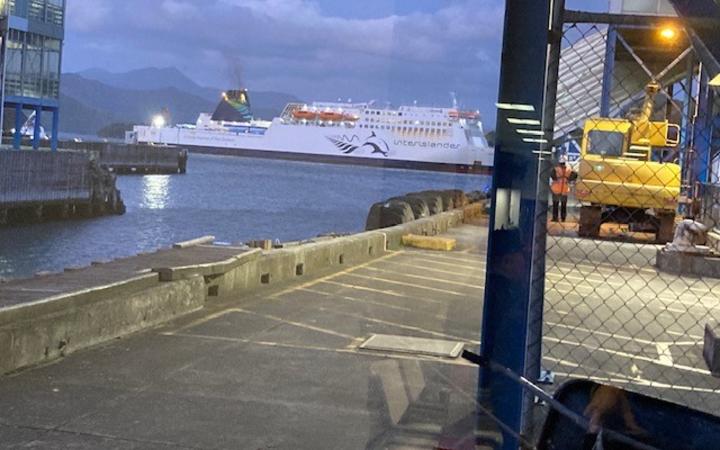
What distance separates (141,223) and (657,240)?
3998 cm

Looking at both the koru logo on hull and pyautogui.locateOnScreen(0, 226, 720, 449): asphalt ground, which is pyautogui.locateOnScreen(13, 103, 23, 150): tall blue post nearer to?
the koru logo on hull

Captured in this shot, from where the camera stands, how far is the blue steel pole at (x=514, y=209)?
3.94 metres

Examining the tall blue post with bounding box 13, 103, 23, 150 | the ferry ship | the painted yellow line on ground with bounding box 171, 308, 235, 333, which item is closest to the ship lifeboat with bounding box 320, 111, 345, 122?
the ferry ship

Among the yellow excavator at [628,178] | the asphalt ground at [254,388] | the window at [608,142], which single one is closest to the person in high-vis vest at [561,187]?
the yellow excavator at [628,178]

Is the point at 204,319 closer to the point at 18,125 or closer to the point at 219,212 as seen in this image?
the point at 18,125

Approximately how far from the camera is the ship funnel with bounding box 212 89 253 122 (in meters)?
110

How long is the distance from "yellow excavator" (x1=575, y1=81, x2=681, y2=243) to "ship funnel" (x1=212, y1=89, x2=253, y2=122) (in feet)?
293

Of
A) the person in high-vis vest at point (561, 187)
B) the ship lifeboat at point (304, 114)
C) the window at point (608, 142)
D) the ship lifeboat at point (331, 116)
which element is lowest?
the person in high-vis vest at point (561, 187)

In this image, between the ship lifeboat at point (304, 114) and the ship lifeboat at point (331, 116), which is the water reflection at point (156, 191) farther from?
the ship lifeboat at point (331, 116)

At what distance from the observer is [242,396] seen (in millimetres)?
6359

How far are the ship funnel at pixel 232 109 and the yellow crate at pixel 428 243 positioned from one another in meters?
92.1

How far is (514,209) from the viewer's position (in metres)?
4.06

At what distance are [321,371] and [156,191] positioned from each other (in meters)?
74.8

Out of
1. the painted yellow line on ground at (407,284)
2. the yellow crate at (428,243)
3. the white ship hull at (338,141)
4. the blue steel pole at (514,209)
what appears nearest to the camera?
the blue steel pole at (514,209)
